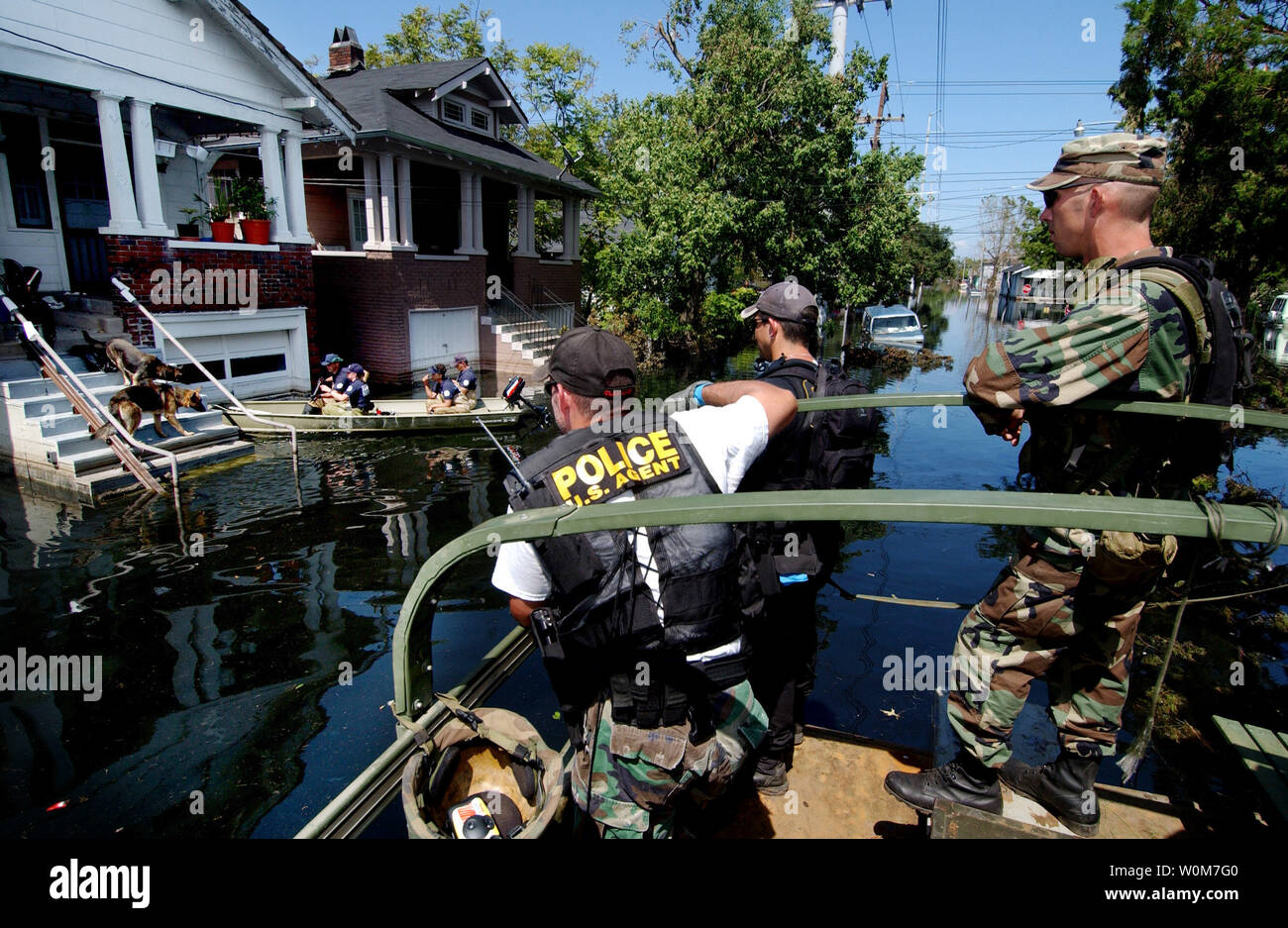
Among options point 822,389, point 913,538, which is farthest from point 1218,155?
point 822,389

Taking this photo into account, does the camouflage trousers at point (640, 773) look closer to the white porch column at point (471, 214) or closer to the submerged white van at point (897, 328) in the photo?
the white porch column at point (471, 214)

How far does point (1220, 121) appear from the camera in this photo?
44.3 ft

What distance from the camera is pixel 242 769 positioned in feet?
15.9

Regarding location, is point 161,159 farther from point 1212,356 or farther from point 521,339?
point 1212,356

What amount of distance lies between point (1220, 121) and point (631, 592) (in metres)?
17.6

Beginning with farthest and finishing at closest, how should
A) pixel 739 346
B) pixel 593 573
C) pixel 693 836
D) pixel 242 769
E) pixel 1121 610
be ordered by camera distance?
pixel 739 346, pixel 242 769, pixel 693 836, pixel 1121 610, pixel 593 573

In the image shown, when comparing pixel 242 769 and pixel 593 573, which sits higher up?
pixel 593 573

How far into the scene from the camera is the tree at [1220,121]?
Answer: 12938 millimetres

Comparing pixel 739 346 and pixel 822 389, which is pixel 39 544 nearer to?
pixel 822 389

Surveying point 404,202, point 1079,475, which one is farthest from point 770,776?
point 404,202

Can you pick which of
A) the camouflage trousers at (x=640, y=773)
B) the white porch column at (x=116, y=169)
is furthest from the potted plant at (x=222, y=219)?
the camouflage trousers at (x=640, y=773)

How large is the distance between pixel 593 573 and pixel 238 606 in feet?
21.6

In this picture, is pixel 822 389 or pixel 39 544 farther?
pixel 39 544

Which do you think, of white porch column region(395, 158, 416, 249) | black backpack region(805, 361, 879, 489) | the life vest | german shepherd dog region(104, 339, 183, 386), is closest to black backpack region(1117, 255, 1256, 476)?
black backpack region(805, 361, 879, 489)
